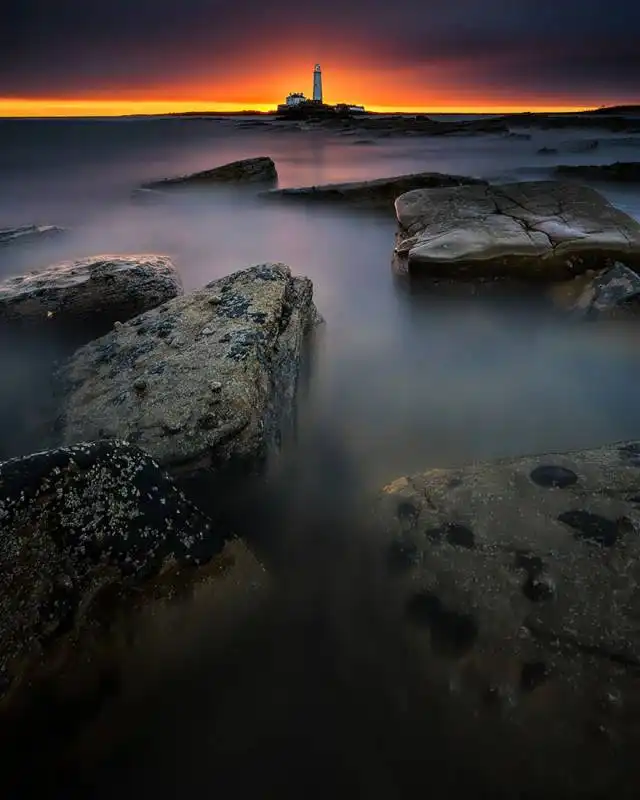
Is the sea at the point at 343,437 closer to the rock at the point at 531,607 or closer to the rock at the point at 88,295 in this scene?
the rock at the point at 531,607

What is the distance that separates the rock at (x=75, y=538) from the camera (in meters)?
1.45

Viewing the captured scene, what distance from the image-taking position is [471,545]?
6.00ft

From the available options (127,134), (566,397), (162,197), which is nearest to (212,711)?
(566,397)

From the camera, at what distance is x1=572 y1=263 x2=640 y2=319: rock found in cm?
426

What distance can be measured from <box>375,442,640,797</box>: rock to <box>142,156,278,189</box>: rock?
12.1 metres

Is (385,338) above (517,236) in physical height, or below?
below

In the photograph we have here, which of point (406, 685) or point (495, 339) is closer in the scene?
point (406, 685)

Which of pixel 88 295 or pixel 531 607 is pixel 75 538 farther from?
pixel 88 295

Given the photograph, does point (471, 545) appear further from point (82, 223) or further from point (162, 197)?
point (162, 197)

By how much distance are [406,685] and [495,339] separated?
3.20m

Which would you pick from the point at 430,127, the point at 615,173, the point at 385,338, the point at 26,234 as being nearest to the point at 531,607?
the point at 385,338

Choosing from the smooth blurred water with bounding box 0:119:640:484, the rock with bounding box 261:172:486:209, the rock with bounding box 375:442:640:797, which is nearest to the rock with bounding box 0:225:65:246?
the smooth blurred water with bounding box 0:119:640:484

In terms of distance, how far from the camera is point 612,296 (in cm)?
434

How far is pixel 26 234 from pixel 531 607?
803 cm
